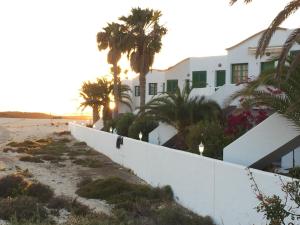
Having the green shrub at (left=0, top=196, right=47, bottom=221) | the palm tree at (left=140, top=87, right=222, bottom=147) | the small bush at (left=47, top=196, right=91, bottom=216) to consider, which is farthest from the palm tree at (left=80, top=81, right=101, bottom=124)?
the green shrub at (left=0, top=196, right=47, bottom=221)

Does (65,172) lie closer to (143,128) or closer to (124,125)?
(143,128)

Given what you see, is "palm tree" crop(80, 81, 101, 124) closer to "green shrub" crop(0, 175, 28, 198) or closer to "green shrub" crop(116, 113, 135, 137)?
"green shrub" crop(116, 113, 135, 137)

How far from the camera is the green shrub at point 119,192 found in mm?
15922

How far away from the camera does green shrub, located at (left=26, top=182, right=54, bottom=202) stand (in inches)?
599

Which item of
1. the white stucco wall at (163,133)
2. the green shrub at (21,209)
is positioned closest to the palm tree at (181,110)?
the white stucco wall at (163,133)

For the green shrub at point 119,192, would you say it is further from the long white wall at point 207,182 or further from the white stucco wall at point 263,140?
the white stucco wall at point 263,140

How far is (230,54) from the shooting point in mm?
29906

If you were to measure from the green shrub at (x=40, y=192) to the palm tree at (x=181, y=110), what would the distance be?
725 centimetres

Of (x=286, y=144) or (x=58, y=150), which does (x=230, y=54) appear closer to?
(x=58, y=150)

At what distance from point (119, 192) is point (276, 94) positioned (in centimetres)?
649

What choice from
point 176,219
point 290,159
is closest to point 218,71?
point 290,159

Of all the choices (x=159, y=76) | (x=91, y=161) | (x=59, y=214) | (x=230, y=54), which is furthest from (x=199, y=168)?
(x=159, y=76)

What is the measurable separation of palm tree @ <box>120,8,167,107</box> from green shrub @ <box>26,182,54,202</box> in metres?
19.3

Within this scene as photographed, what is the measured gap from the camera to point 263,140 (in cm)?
1384
